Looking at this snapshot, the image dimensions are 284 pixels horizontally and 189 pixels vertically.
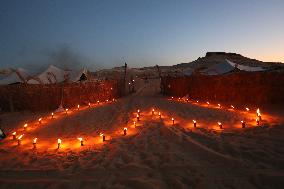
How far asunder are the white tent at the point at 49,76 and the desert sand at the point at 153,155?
847 cm

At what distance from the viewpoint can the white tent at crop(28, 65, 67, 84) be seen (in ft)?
56.1

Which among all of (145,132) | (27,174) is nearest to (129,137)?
(145,132)

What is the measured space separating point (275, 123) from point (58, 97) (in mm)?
9602

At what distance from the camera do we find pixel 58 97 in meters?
13.4

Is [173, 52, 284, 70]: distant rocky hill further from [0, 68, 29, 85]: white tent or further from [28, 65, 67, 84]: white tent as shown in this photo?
[0, 68, 29, 85]: white tent

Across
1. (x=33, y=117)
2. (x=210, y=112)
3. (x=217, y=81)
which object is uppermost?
(x=217, y=81)

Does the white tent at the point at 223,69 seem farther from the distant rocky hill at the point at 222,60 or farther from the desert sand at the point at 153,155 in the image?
the distant rocky hill at the point at 222,60

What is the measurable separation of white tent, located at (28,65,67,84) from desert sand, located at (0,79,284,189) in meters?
8.47

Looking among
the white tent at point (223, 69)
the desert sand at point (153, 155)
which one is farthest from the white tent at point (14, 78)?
the white tent at point (223, 69)

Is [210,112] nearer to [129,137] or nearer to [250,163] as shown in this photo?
[129,137]

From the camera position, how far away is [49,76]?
18.1 meters

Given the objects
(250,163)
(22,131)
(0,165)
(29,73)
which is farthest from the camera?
(29,73)

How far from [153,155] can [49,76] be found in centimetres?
1431

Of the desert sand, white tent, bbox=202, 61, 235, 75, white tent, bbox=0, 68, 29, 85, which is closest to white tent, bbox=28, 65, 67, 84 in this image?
white tent, bbox=0, 68, 29, 85
